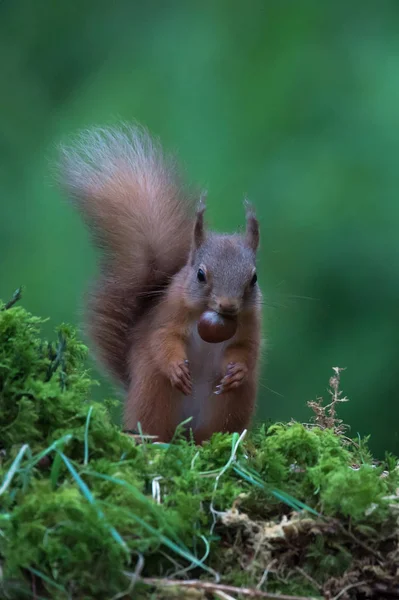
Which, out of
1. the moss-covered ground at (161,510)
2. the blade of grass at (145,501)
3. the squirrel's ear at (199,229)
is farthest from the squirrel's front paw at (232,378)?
the blade of grass at (145,501)

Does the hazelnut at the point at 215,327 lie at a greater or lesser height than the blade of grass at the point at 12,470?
greater

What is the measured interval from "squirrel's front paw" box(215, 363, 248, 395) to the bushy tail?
0.31 meters

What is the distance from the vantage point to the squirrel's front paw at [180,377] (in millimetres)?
1883

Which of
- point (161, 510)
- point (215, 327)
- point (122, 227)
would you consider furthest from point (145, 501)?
point (122, 227)

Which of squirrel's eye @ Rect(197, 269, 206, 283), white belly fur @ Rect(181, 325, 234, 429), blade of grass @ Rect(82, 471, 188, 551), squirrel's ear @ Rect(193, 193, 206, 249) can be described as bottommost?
white belly fur @ Rect(181, 325, 234, 429)

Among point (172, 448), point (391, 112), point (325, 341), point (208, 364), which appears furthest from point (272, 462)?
point (391, 112)

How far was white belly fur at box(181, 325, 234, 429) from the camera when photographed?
1987 millimetres

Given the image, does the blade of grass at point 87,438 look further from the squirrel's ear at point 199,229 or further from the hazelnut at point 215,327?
the squirrel's ear at point 199,229

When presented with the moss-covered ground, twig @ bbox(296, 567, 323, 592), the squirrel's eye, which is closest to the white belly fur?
the squirrel's eye

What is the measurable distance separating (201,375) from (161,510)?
1.04m

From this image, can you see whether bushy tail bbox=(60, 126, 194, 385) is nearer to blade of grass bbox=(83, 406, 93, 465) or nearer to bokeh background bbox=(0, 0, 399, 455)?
bokeh background bbox=(0, 0, 399, 455)

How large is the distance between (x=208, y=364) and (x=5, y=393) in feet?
2.95

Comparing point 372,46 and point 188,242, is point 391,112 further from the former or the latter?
point 188,242

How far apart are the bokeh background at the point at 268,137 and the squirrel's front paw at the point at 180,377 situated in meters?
0.94
